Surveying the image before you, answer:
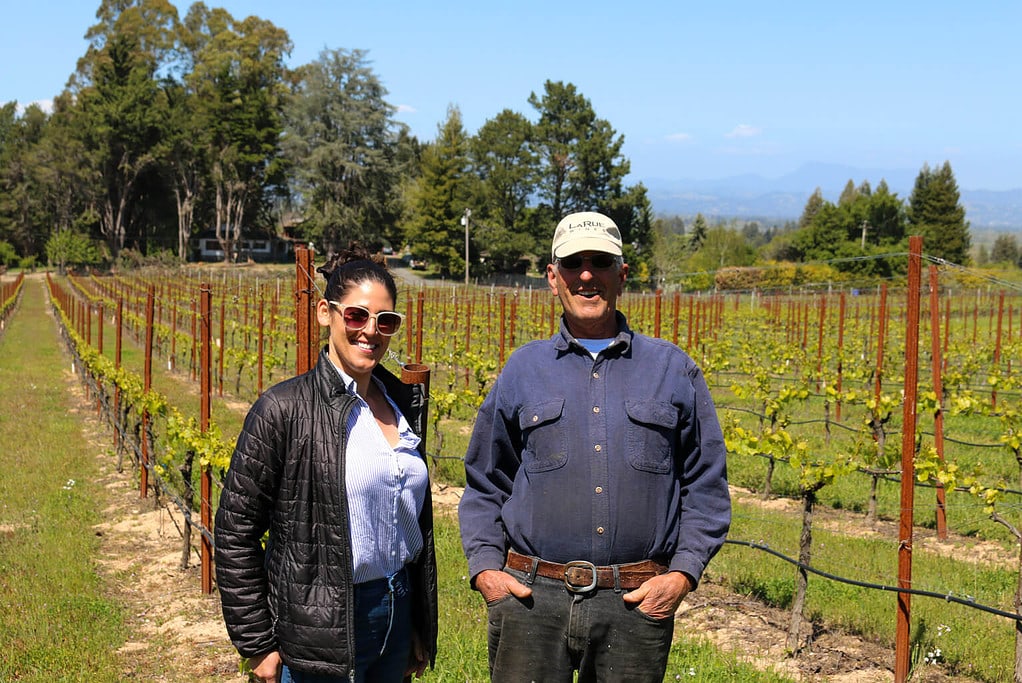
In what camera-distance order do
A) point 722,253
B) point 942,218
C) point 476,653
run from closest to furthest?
point 476,653 → point 942,218 → point 722,253

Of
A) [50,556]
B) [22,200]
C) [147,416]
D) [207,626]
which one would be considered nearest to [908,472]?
[207,626]

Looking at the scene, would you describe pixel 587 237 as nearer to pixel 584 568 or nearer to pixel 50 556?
pixel 584 568

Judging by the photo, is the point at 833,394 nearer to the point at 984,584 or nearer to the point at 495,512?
the point at 984,584

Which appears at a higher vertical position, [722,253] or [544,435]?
[722,253]

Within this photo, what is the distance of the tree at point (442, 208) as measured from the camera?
49906 mm

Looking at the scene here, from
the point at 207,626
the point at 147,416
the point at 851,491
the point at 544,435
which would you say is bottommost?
the point at 207,626

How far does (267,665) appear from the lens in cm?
236

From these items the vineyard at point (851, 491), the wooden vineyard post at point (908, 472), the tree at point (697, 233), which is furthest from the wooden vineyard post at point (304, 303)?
the tree at point (697, 233)

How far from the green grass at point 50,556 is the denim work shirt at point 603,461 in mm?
2945

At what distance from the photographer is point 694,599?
5762mm

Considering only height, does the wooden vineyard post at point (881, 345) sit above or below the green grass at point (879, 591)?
above

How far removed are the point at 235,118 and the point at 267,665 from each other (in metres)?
54.8

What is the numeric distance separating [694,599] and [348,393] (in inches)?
157

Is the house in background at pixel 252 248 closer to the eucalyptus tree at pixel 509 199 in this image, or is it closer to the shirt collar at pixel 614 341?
the eucalyptus tree at pixel 509 199
